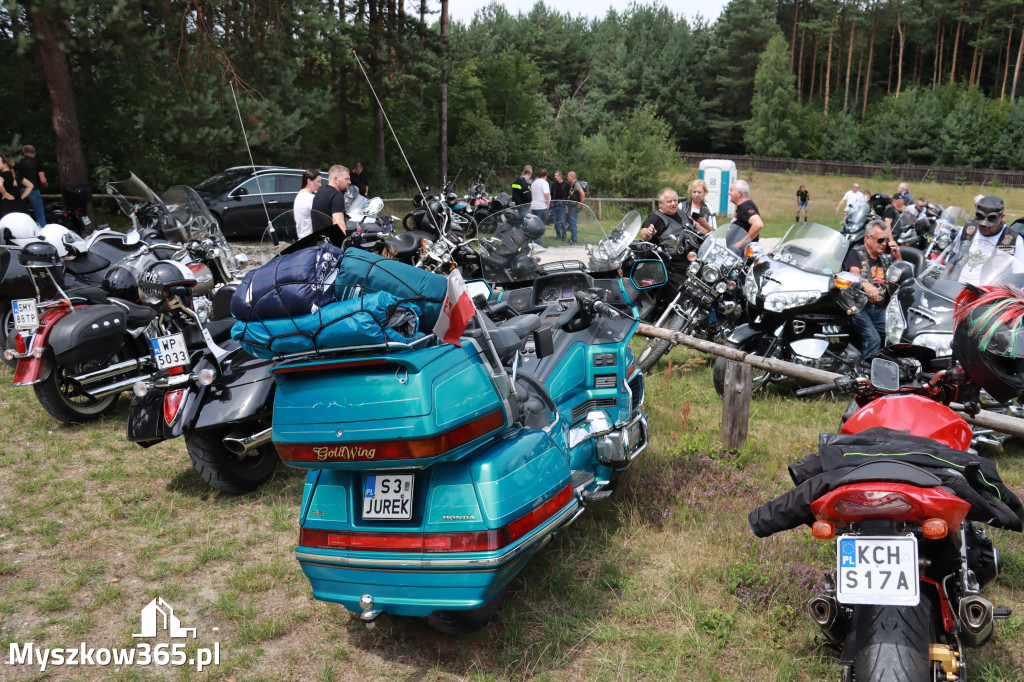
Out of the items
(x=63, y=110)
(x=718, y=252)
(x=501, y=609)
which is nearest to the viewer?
(x=501, y=609)

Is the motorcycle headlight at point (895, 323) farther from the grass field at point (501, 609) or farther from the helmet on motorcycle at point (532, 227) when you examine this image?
the helmet on motorcycle at point (532, 227)

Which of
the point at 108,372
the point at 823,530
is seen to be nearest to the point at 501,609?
the point at 823,530

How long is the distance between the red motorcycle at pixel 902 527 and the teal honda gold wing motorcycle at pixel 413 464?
0.92m

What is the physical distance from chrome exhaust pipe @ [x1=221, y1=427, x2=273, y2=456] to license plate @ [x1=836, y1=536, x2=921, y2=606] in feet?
11.4

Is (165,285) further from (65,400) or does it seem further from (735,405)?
(735,405)

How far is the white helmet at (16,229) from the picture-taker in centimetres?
749

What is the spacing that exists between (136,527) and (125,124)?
15.9 metres

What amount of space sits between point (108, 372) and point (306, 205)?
306cm

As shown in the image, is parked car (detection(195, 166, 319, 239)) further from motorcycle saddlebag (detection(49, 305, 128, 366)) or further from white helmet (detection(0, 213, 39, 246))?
motorcycle saddlebag (detection(49, 305, 128, 366))

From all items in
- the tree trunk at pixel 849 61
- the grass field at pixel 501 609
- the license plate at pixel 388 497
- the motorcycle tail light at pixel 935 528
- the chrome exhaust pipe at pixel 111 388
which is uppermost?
the tree trunk at pixel 849 61

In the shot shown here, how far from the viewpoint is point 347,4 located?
23.6 metres

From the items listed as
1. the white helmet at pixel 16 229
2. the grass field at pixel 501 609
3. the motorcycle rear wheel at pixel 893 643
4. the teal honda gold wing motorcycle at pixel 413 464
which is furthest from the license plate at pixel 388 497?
the white helmet at pixel 16 229

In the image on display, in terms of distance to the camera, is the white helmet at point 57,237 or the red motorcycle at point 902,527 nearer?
the red motorcycle at point 902,527

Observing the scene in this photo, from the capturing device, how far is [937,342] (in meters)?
5.69
